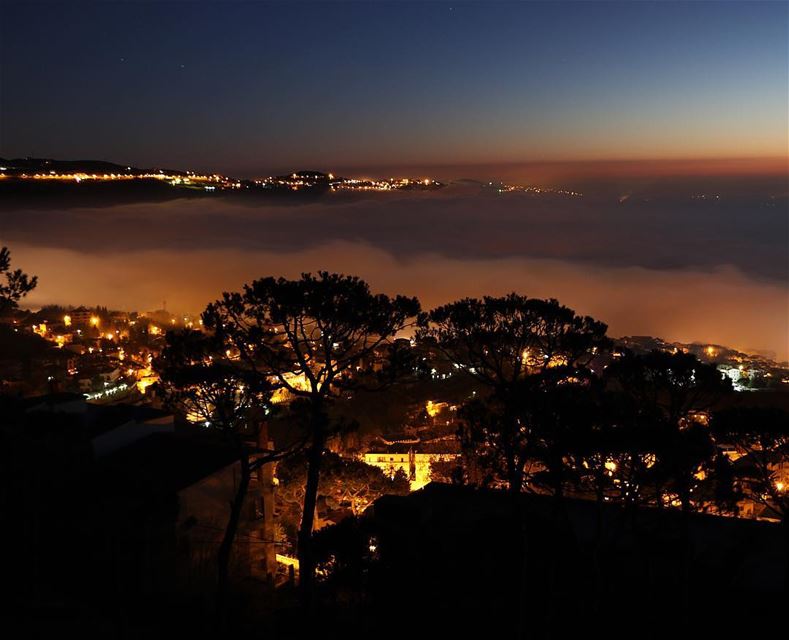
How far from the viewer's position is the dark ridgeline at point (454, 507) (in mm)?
7750

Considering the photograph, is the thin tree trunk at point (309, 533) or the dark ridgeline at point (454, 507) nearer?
the thin tree trunk at point (309, 533)

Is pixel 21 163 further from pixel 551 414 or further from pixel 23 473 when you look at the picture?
pixel 551 414

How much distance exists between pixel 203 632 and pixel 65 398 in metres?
7.66

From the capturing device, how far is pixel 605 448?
752 cm

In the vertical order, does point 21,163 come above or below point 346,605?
above

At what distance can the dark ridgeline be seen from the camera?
7750 mm

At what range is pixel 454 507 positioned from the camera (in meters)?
11.3

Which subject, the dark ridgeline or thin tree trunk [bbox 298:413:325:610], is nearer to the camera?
thin tree trunk [bbox 298:413:325:610]

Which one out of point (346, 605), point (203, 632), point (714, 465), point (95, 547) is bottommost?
point (346, 605)

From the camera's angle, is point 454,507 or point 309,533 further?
point 454,507

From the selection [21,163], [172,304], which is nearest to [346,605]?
[172,304]

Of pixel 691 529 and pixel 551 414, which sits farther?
pixel 691 529

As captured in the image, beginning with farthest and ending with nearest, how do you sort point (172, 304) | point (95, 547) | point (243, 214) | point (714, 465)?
point (243, 214), point (172, 304), point (95, 547), point (714, 465)

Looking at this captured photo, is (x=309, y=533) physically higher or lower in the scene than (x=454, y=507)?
higher
